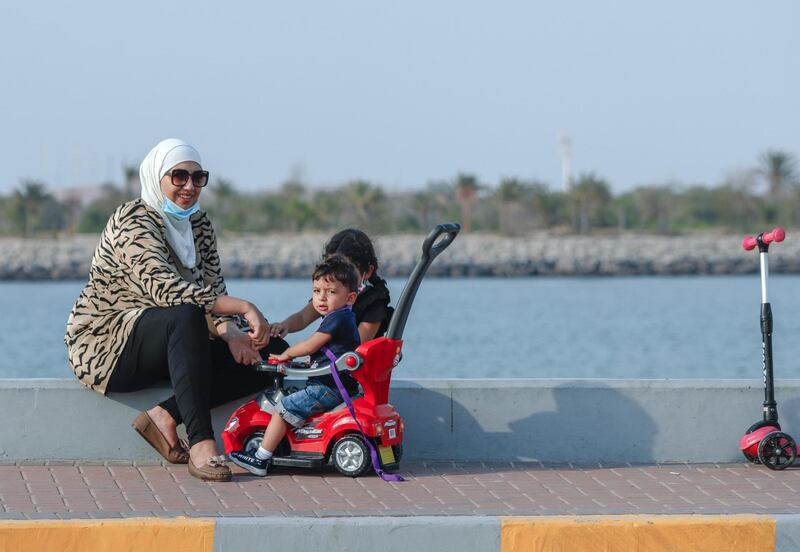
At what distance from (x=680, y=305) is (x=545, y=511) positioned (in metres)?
44.0

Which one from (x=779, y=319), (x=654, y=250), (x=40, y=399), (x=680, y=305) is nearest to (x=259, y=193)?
(x=654, y=250)

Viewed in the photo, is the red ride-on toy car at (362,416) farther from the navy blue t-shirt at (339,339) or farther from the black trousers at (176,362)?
the black trousers at (176,362)

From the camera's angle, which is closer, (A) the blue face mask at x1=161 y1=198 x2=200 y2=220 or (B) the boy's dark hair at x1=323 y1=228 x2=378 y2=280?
(A) the blue face mask at x1=161 y1=198 x2=200 y2=220

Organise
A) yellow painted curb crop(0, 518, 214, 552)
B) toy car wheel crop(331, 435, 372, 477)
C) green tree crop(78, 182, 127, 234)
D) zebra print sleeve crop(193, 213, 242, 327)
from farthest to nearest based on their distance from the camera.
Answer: green tree crop(78, 182, 127, 234) → zebra print sleeve crop(193, 213, 242, 327) → toy car wheel crop(331, 435, 372, 477) → yellow painted curb crop(0, 518, 214, 552)

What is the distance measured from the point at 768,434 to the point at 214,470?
232cm

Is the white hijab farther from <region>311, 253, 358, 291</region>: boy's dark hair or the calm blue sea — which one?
the calm blue sea

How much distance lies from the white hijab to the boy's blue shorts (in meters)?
0.77

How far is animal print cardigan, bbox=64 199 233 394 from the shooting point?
5781 millimetres

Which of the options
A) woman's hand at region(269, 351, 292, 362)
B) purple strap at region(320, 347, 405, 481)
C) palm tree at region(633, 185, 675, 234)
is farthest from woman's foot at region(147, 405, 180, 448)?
palm tree at region(633, 185, 675, 234)

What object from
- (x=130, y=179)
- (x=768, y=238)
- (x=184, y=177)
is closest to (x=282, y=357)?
(x=184, y=177)

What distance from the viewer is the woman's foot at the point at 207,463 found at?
5.57 metres

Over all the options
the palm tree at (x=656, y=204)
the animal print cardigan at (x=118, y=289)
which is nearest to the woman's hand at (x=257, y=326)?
the animal print cardigan at (x=118, y=289)

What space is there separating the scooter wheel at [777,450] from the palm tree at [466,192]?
5646 centimetres

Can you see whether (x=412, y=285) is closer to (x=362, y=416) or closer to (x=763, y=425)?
(x=362, y=416)
